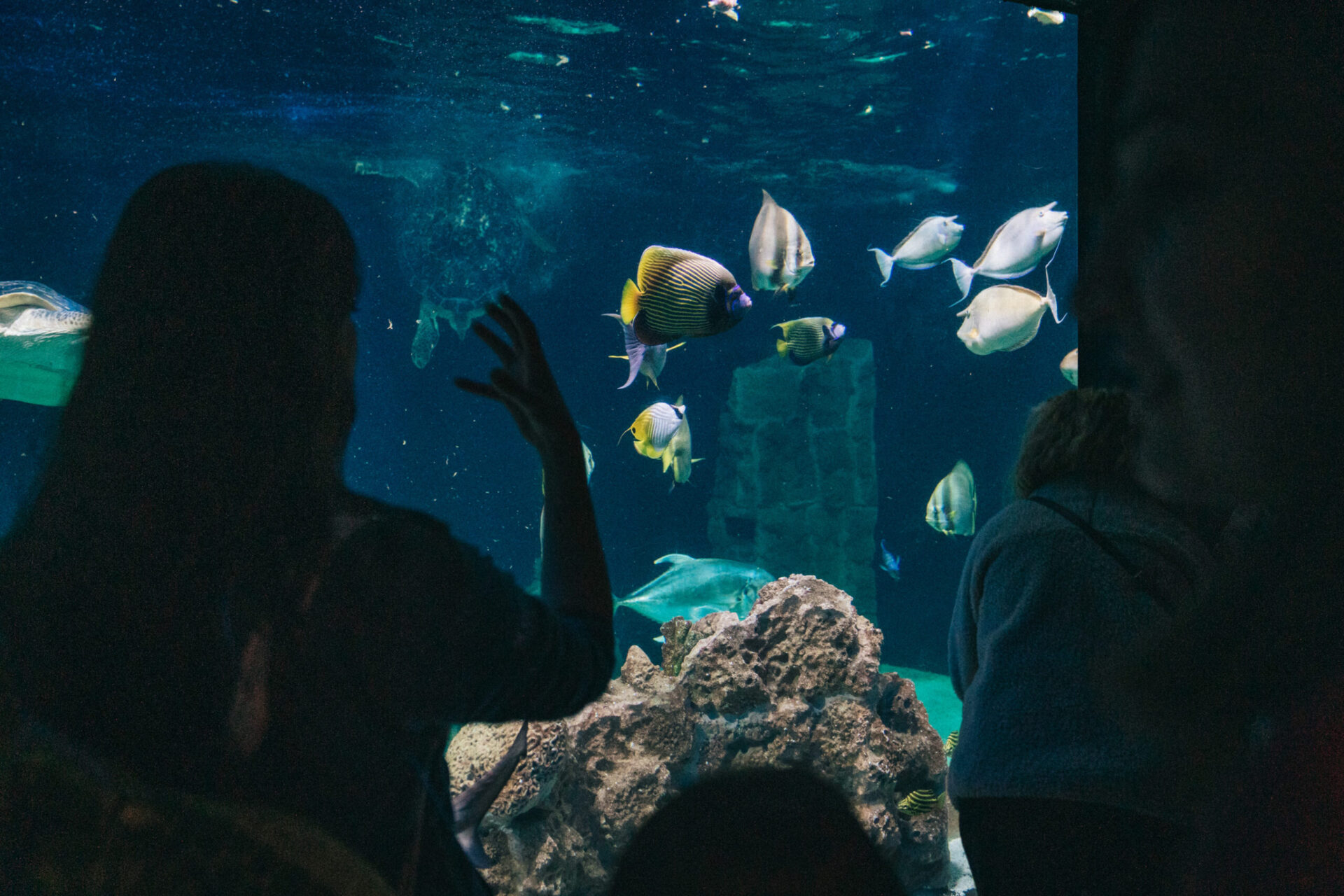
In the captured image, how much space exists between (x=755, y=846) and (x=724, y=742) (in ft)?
11.2

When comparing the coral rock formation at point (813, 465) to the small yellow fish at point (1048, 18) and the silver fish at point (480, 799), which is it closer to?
the small yellow fish at point (1048, 18)

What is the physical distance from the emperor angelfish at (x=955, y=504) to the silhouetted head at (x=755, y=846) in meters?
7.54

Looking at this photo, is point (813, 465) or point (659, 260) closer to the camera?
point (659, 260)

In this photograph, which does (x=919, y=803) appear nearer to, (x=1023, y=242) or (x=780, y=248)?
(x=780, y=248)

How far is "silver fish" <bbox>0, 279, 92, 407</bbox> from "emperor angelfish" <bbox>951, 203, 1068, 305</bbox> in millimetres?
7012

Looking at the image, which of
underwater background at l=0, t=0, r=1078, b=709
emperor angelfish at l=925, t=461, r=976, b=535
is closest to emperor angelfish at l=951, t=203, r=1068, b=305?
emperor angelfish at l=925, t=461, r=976, b=535

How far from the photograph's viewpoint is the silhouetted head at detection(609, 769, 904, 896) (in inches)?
36.3

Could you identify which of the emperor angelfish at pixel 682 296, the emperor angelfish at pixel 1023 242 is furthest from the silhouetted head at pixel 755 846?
the emperor angelfish at pixel 1023 242

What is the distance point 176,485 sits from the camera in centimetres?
88

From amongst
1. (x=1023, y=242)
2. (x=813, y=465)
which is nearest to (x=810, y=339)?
(x=1023, y=242)

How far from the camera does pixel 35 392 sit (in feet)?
21.3

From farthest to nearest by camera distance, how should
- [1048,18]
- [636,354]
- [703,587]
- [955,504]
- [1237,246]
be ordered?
[1048,18] → [955,504] → [703,587] → [636,354] → [1237,246]

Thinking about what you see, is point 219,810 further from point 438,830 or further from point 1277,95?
point 1277,95

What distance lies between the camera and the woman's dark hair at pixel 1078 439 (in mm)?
1834
